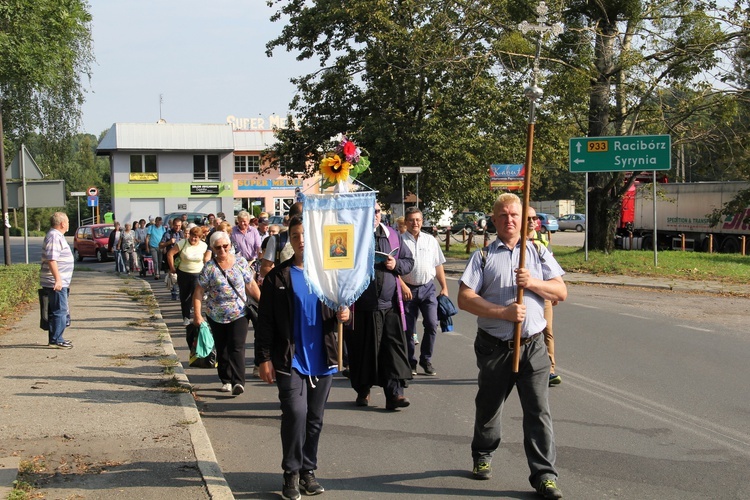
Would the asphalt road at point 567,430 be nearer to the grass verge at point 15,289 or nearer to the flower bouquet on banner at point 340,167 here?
the flower bouquet on banner at point 340,167

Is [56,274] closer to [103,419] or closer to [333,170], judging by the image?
[103,419]

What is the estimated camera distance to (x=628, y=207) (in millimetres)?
41656

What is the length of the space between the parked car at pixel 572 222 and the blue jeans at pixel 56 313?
5867 cm

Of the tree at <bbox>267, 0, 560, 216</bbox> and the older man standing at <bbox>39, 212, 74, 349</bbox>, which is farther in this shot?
the tree at <bbox>267, 0, 560, 216</bbox>

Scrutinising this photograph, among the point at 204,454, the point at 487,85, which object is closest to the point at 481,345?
the point at 204,454

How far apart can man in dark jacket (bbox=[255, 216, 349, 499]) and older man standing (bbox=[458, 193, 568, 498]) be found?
35.6 inches

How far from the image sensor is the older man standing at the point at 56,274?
11.0m

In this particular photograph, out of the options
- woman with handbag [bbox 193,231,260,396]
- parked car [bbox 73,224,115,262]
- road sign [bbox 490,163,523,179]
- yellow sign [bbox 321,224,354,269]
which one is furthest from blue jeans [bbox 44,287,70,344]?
parked car [bbox 73,224,115,262]

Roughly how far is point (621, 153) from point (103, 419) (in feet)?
64.0

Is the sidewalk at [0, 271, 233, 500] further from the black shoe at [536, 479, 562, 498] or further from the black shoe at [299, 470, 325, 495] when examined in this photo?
the black shoe at [536, 479, 562, 498]

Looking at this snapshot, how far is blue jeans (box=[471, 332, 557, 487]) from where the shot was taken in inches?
206

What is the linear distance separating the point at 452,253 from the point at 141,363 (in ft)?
82.8

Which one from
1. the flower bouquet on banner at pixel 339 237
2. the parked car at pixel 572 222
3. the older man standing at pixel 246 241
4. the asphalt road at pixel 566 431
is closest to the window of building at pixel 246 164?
the parked car at pixel 572 222

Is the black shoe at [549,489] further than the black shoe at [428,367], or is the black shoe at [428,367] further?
the black shoe at [428,367]
